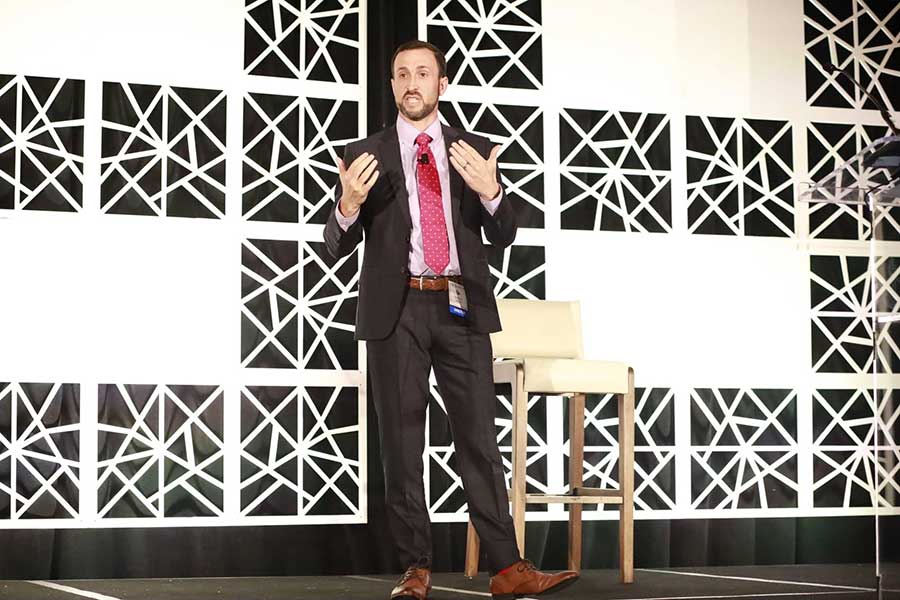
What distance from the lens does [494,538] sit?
3291 mm

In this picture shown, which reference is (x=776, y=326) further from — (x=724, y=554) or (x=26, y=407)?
(x=26, y=407)

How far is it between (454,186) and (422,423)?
732 mm

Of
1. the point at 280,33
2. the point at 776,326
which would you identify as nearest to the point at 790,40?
the point at 776,326

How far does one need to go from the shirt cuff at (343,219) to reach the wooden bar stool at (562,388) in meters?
1.12

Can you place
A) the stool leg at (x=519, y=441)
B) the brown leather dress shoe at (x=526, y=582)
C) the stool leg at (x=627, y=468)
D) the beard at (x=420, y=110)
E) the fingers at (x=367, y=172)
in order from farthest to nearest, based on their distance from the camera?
1. the stool leg at (x=627, y=468)
2. the stool leg at (x=519, y=441)
3. the beard at (x=420, y=110)
4. the brown leather dress shoe at (x=526, y=582)
5. the fingers at (x=367, y=172)

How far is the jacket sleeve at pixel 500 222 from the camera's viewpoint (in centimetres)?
334

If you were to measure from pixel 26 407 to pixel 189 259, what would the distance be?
87cm

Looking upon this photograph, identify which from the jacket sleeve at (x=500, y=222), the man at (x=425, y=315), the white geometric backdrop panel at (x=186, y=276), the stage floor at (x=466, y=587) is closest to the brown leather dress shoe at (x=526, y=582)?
the man at (x=425, y=315)

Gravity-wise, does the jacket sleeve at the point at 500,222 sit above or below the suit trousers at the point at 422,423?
above

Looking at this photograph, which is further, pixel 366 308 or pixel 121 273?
pixel 121 273

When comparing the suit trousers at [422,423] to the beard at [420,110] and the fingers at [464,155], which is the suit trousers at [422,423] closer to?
the fingers at [464,155]

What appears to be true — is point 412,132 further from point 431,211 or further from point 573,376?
point 573,376

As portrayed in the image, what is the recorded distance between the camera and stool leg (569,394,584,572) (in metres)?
4.50

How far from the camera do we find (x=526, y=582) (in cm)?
324
